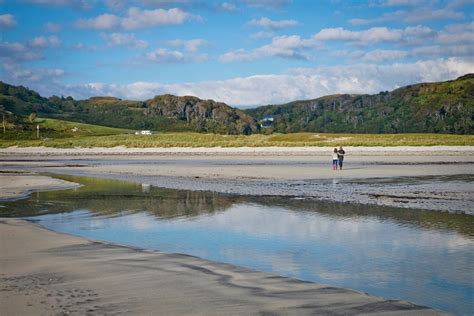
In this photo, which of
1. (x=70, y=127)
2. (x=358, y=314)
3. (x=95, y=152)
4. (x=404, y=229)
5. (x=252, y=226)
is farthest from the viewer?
(x=70, y=127)

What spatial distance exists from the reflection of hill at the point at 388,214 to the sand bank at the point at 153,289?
675 centimetres

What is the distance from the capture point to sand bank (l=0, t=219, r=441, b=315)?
7602 millimetres

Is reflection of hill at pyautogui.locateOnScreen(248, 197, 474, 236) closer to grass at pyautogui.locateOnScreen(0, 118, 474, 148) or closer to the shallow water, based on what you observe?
the shallow water

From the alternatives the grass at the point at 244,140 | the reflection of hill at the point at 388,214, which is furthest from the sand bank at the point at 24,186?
the grass at the point at 244,140

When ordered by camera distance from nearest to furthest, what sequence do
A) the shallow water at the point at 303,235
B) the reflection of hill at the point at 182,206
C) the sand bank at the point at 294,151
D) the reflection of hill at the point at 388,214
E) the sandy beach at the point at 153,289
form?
1. the sandy beach at the point at 153,289
2. the shallow water at the point at 303,235
3. the reflection of hill at the point at 388,214
4. the reflection of hill at the point at 182,206
5. the sand bank at the point at 294,151

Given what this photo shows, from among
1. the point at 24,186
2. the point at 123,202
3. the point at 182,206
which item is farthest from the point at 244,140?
the point at 182,206

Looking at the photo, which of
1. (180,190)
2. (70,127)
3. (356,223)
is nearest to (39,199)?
(180,190)

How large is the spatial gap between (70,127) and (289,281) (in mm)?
163449

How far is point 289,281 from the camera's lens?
30.5ft

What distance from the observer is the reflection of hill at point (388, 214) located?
15.1 m

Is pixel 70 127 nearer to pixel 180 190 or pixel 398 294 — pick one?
pixel 180 190

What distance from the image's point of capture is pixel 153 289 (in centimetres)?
860

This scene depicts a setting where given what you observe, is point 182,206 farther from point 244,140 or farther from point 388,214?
point 244,140

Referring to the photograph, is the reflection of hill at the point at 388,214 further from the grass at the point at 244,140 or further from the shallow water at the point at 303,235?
the grass at the point at 244,140
